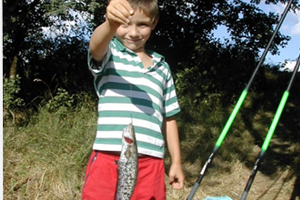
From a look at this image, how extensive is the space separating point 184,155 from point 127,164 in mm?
3734

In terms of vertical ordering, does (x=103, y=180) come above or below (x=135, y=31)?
below

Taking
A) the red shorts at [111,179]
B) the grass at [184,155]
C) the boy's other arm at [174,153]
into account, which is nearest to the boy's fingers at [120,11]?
the red shorts at [111,179]

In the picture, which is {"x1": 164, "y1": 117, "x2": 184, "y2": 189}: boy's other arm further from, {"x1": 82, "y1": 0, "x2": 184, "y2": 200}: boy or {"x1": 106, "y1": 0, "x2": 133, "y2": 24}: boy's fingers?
{"x1": 106, "y1": 0, "x2": 133, "y2": 24}: boy's fingers

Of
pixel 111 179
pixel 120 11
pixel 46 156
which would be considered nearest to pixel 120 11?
pixel 120 11

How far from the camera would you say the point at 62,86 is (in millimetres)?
5895

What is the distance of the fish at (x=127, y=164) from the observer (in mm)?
1389

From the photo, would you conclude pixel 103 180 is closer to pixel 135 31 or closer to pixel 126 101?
pixel 126 101

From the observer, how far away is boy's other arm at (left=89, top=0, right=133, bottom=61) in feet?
4.01

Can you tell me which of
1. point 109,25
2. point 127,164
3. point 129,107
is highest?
point 109,25

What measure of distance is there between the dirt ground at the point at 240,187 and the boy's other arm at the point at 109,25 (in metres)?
2.98

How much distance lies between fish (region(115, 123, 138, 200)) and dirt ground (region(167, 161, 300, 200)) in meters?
2.83

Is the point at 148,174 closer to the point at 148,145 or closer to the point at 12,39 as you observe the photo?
the point at 148,145

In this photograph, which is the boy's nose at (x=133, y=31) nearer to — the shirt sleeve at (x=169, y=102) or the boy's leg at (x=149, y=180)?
the shirt sleeve at (x=169, y=102)

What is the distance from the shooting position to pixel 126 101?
172 centimetres
